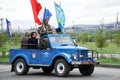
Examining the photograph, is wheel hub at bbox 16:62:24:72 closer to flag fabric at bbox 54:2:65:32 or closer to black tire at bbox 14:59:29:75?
black tire at bbox 14:59:29:75

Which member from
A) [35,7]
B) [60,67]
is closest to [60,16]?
[35,7]

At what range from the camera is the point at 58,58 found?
57.8 ft

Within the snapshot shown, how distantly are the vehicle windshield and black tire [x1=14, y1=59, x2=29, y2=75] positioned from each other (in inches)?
68.2

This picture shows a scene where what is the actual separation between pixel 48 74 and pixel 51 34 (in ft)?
6.33

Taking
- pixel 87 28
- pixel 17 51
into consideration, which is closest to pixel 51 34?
pixel 17 51

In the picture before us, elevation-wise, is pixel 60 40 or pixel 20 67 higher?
pixel 60 40

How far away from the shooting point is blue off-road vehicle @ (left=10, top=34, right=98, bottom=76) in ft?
56.5

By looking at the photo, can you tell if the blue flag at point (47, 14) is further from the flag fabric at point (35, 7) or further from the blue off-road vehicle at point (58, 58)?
the blue off-road vehicle at point (58, 58)

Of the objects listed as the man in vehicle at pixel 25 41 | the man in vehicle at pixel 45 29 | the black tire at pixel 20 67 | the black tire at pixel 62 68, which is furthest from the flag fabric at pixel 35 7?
the black tire at pixel 62 68

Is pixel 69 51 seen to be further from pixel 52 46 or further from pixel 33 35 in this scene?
pixel 33 35

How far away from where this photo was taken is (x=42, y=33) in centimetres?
1855

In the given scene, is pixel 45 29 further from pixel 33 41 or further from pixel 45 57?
pixel 45 57

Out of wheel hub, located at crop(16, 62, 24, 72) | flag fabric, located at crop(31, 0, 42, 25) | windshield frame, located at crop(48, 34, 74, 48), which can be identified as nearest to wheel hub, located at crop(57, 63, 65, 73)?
windshield frame, located at crop(48, 34, 74, 48)

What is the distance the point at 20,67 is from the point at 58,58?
2218mm
